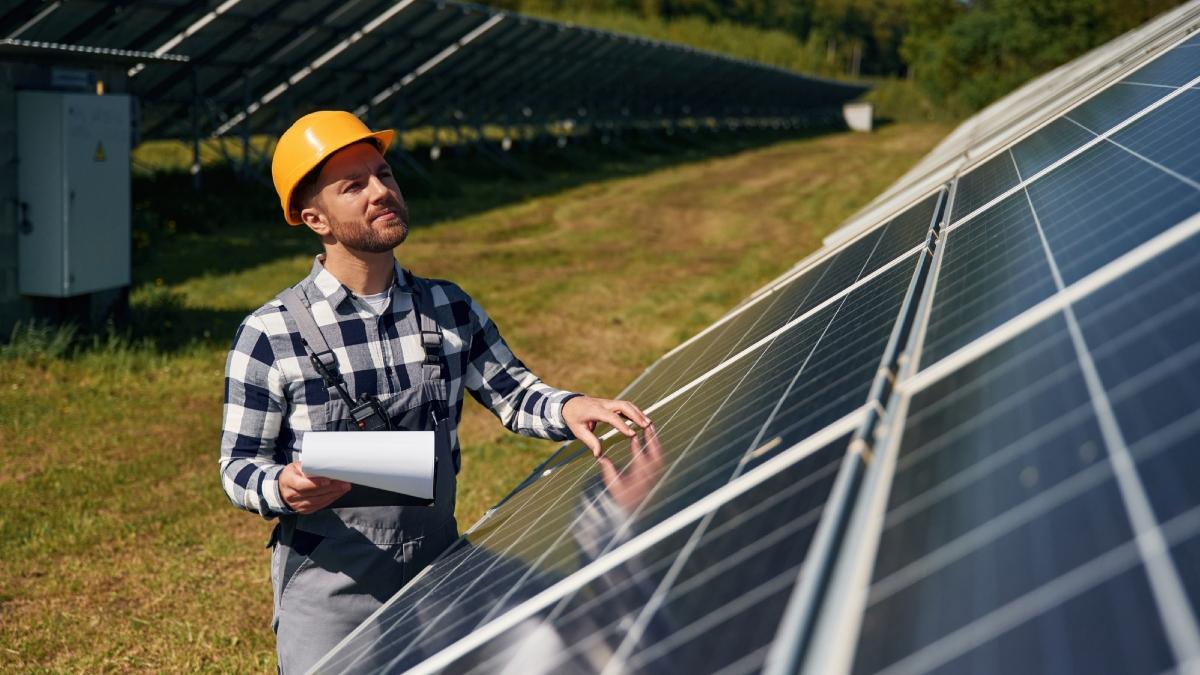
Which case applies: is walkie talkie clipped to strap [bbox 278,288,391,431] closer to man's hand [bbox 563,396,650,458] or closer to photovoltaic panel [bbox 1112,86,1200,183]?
man's hand [bbox 563,396,650,458]

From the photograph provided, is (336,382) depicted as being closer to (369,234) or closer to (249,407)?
(249,407)

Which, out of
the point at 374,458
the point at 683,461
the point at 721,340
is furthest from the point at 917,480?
the point at 721,340

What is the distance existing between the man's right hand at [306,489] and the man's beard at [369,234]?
2.31 feet

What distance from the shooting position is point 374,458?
3.12 metres

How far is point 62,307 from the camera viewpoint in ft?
35.2

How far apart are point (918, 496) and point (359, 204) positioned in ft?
7.33

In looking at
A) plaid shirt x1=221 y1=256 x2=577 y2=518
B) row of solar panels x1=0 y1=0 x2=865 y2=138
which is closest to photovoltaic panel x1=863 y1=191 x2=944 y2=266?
plaid shirt x1=221 y1=256 x2=577 y2=518

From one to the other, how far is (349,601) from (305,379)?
26.6 inches

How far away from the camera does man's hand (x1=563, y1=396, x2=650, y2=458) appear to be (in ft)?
12.6

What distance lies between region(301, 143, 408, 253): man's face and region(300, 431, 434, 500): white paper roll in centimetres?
69

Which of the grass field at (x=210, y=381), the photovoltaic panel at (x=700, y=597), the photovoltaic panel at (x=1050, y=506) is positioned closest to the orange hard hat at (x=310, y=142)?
the photovoltaic panel at (x=700, y=597)

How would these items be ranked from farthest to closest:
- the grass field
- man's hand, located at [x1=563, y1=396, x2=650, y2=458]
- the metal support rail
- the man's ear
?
the grass field → man's hand, located at [x1=563, y1=396, x2=650, y2=458] → the man's ear → the metal support rail

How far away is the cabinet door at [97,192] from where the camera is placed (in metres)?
10.4

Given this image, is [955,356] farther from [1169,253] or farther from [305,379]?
[305,379]
